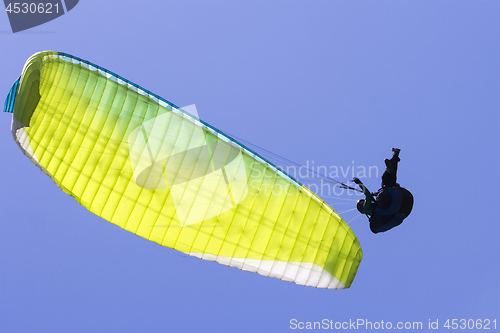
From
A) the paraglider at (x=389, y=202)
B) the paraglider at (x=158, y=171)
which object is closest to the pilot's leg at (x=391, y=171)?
the paraglider at (x=389, y=202)

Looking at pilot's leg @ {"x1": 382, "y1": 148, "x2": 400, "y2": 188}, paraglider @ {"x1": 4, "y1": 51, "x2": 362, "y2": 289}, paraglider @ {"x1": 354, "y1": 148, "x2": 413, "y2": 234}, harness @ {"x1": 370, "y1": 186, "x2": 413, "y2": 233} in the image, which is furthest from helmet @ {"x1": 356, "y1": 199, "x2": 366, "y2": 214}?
pilot's leg @ {"x1": 382, "y1": 148, "x2": 400, "y2": 188}

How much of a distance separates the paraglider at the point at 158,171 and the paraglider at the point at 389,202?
82 cm

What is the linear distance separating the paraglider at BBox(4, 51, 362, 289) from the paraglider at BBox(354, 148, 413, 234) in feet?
2.67

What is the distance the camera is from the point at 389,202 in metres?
11.9

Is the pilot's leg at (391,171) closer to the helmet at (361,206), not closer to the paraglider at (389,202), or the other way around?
the paraglider at (389,202)

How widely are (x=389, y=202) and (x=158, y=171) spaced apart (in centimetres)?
577

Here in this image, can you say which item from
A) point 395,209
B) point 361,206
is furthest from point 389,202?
point 361,206

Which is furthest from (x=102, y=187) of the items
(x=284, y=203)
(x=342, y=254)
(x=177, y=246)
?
(x=342, y=254)

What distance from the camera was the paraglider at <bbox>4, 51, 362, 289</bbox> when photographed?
38.8 feet

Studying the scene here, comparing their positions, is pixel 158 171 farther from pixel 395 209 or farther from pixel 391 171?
pixel 395 209

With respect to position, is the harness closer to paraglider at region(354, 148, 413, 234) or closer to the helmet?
paraglider at region(354, 148, 413, 234)

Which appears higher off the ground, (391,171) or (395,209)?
(391,171)

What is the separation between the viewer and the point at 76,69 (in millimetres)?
12000

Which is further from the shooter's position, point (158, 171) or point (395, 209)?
point (395, 209)
